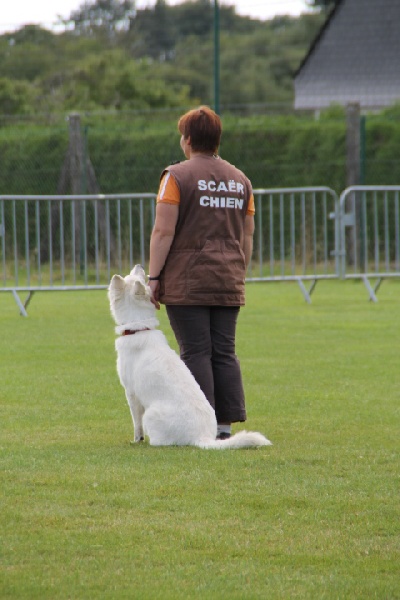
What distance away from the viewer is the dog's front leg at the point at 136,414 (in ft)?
21.2

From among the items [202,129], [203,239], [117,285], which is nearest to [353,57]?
[202,129]

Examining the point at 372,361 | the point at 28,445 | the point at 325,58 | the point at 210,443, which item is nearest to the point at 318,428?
the point at 210,443

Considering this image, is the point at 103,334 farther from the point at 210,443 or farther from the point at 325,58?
the point at 325,58

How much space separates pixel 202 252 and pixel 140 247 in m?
9.50

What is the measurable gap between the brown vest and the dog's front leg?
1.99ft

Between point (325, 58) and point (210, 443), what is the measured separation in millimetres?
38167

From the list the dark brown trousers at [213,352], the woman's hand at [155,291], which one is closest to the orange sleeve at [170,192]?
the woman's hand at [155,291]

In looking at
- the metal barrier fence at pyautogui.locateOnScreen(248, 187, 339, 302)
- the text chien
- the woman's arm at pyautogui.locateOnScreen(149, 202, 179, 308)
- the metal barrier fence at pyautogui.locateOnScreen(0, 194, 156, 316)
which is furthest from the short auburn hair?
the metal barrier fence at pyautogui.locateOnScreen(248, 187, 339, 302)

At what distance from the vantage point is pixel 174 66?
52.8 meters

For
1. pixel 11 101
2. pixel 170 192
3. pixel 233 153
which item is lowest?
pixel 170 192

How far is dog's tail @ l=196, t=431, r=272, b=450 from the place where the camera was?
238 inches

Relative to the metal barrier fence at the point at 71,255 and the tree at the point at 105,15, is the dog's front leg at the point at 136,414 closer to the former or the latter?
the metal barrier fence at the point at 71,255

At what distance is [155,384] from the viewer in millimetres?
6234

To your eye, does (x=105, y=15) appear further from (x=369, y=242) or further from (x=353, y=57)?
(x=369, y=242)
